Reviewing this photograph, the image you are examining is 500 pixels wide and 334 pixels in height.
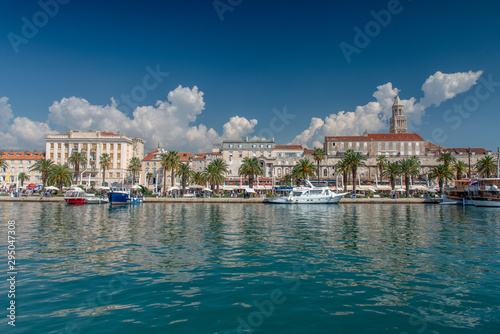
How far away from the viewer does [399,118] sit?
5507 inches

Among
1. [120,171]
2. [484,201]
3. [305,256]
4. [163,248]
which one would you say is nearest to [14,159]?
[120,171]

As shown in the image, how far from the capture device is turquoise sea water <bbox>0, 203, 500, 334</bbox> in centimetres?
827

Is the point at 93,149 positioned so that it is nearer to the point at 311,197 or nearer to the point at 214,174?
the point at 214,174

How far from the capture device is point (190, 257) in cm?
1538

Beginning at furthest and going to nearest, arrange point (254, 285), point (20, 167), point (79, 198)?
point (20, 167) → point (79, 198) → point (254, 285)

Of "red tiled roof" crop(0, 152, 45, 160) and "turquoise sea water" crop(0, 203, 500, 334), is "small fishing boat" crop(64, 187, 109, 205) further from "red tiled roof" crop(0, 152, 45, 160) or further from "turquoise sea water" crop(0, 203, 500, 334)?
"red tiled roof" crop(0, 152, 45, 160)

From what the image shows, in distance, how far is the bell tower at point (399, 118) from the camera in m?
140

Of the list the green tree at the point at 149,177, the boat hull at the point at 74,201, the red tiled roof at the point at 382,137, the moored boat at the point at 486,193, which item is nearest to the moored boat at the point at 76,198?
the boat hull at the point at 74,201

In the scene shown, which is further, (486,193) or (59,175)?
(59,175)

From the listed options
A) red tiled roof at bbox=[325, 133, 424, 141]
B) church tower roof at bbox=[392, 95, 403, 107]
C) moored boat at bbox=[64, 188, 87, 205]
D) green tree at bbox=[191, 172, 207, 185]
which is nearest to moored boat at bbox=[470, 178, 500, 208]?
red tiled roof at bbox=[325, 133, 424, 141]

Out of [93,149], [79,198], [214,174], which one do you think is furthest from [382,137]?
[93,149]

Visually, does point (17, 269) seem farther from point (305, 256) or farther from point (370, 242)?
point (370, 242)

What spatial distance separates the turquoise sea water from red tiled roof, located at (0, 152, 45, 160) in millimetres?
98436

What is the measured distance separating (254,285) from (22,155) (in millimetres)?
117736
